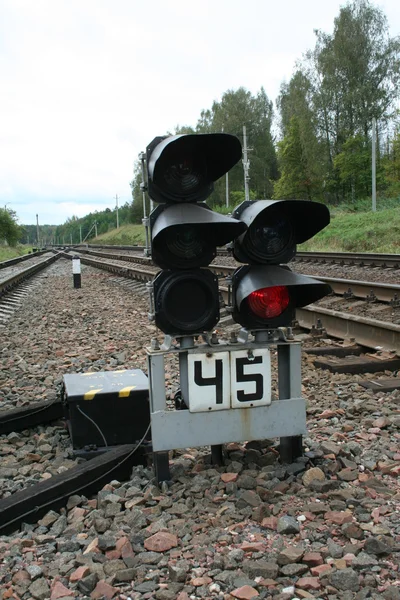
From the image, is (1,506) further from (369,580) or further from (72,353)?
(72,353)

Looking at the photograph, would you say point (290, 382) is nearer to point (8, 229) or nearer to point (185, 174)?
point (185, 174)

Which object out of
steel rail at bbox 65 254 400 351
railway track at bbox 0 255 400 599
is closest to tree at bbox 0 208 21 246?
steel rail at bbox 65 254 400 351

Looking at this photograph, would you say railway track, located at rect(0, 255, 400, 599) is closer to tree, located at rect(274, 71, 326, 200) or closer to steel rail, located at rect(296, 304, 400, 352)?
steel rail, located at rect(296, 304, 400, 352)

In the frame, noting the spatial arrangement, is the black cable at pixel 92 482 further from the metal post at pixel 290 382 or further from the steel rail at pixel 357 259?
the steel rail at pixel 357 259

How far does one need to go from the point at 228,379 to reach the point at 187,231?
82 cm

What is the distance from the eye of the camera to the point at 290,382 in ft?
11.1

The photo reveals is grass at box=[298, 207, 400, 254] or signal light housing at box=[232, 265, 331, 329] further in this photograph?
grass at box=[298, 207, 400, 254]

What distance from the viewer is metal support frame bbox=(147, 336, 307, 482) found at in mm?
3174

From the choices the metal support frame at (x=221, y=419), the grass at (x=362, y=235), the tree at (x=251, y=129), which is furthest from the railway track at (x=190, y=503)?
the tree at (x=251, y=129)

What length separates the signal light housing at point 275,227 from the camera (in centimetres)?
321

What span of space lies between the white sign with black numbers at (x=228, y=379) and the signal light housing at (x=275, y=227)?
519 mm

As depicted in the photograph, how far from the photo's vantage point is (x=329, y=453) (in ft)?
11.3

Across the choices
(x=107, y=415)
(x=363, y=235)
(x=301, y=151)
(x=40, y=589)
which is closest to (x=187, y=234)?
(x=107, y=415)

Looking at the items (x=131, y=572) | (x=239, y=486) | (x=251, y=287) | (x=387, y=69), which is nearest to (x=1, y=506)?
(x=131, y=572)
